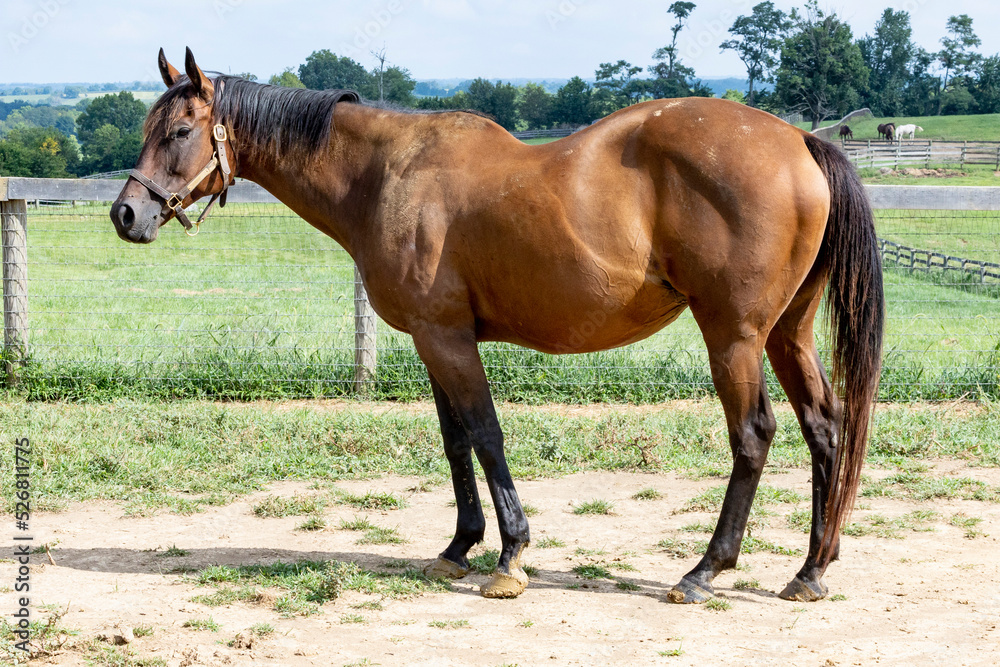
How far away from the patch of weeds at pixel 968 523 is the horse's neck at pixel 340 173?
3.36 meters

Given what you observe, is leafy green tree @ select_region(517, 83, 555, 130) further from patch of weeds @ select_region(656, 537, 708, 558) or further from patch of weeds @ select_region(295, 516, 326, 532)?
patch of weeds @ select_region(656, 537, 708, 558)

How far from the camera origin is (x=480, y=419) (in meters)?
3.54

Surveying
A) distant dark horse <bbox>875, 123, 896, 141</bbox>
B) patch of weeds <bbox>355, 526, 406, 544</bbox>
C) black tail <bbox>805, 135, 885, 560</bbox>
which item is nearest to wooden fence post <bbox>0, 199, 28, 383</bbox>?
patch of weeds <bbox>355, 526, 406, 544</bbox>

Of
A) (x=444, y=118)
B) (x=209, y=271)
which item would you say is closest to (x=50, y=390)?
(x=444, y=118)

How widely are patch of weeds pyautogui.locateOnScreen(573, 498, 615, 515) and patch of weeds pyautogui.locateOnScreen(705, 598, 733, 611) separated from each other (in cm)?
121

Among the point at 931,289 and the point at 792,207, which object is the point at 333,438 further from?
the point at 931,289

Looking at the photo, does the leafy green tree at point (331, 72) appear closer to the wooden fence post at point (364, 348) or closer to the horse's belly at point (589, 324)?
the wooden fence post at point (364, 348)

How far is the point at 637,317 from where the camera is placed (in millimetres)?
3459

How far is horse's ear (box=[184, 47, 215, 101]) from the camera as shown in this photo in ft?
11.6

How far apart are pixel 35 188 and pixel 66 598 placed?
4772 millimetres

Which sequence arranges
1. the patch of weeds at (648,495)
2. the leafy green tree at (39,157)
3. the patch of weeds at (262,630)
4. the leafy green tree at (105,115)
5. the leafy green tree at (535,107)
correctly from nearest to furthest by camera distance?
the patch of weeds at (262,630) < the patch of weeds at (648,495) < the leafy green tree at (39,157) < the leafy green tree at (535,107) < the leafy green tree at (105,115)

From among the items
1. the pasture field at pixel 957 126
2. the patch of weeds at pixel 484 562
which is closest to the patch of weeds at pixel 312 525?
the patch of weeds at pixel 484 562

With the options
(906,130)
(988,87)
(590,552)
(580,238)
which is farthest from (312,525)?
(988,87)

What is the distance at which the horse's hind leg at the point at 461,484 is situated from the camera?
3807 mm
